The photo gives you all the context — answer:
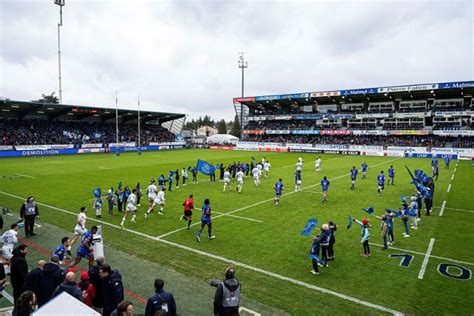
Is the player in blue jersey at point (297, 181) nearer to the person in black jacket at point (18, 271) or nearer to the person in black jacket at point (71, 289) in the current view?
the person in black jacket at point (18, 271)

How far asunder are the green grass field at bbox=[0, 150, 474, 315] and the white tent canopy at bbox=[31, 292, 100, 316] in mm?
3498

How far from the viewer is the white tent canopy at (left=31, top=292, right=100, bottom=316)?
438 centimetres

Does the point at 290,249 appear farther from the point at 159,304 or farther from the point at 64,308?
the point at 64,308

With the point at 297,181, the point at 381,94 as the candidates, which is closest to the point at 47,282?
the point at 297,181

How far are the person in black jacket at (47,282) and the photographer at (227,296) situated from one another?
339cm

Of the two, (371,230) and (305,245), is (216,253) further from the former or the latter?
(371,230)

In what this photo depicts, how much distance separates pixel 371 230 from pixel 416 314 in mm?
6994

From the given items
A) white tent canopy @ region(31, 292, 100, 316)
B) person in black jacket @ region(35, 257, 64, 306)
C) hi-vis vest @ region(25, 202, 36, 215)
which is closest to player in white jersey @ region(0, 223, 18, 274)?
hi-vis vest @ region(25, 202, 36, 215)

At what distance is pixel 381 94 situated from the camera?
60844 millimetres

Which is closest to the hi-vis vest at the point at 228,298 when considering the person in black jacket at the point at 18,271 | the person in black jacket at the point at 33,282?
the person in black jacket at the point at 33,282

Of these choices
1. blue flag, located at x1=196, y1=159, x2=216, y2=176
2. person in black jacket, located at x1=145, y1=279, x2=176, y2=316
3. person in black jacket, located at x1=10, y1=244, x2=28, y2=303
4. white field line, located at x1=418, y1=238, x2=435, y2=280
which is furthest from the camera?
blue flag, located at x1=196, y1=159, x2=216, y2=176

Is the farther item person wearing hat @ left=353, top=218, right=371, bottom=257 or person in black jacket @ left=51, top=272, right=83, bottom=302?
person wearing hat @ left=353, top=218, right=371, bottom=257

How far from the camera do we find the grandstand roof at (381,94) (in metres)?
53.2

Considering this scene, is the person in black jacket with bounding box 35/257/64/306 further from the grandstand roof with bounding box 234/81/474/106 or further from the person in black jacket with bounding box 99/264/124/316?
the grandstand roof with bounding box 234/81/474/106
